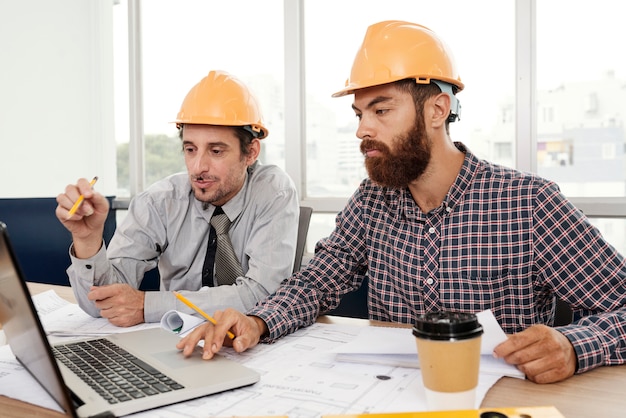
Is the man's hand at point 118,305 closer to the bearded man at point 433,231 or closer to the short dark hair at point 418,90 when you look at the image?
the bearded man at point 433,231

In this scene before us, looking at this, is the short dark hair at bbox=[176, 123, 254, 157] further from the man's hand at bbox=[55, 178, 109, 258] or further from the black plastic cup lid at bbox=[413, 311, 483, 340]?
the black plastic cup lid at bbox=[413, 311, 483, 340]

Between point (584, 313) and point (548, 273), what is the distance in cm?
12

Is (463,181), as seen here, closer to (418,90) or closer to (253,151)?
(418,90)

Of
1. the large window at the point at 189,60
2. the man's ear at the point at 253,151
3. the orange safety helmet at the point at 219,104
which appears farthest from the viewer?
the large window at the point at 189,60

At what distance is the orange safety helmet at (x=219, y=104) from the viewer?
5.89ft

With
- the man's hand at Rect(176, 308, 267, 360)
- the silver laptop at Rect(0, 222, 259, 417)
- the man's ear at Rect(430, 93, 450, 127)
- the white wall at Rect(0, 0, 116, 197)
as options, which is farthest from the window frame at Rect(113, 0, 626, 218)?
the silver laptop at Rect(0, 222, 259, 417)

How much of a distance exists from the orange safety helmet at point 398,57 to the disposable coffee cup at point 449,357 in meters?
0.86

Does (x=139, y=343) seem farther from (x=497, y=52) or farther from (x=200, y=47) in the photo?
(x=200, y=47)

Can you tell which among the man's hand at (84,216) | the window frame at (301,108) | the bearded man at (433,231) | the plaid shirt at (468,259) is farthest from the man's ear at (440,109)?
the window frame at (301,108)

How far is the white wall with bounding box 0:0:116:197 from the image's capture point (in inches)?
133

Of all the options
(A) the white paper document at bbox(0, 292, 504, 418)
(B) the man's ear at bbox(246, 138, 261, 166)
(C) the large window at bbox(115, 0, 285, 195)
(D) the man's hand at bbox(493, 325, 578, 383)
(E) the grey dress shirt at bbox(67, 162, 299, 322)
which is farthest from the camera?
(C) the large window at bbox(115, 0, 285, 195)

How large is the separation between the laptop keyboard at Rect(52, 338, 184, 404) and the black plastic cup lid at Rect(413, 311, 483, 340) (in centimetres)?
40

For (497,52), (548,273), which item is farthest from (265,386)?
(497,52)

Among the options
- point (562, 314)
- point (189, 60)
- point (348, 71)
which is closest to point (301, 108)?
point (348, 71)
